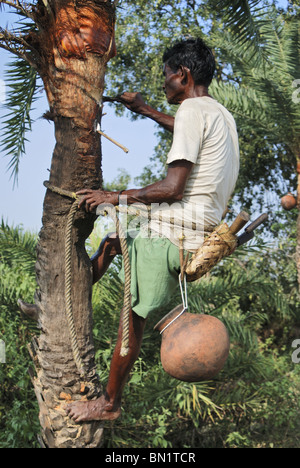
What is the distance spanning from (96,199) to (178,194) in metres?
0.43

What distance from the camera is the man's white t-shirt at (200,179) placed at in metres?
2.80

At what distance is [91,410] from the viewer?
3076 mm

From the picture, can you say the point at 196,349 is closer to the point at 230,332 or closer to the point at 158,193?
the point at 158,193

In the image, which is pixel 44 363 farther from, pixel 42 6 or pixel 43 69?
pixel 42 6

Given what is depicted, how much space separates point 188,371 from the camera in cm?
259

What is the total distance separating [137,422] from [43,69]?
3951 mm

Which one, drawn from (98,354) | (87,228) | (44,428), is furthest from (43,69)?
(98,354)

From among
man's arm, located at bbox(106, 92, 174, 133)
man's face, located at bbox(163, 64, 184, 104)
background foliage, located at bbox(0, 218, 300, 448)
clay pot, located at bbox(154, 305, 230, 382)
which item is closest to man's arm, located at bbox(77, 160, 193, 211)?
man's face, located at bbox(163, 64, 184, 104)

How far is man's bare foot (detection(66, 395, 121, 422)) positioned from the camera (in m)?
3.04

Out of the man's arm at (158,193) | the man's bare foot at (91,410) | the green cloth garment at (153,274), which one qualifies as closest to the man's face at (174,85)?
the man's arm at (158,193)

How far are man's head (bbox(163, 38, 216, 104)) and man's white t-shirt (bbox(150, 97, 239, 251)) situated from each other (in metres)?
0.17

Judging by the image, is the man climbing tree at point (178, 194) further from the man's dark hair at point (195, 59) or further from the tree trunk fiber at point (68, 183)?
the tree trunk fiber at point (68, 183)

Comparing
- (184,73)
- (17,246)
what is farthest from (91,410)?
(17,246)

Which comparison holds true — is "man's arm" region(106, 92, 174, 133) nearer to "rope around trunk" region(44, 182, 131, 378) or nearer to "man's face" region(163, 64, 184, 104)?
"man's face" region(163, 64, 184, 104)
